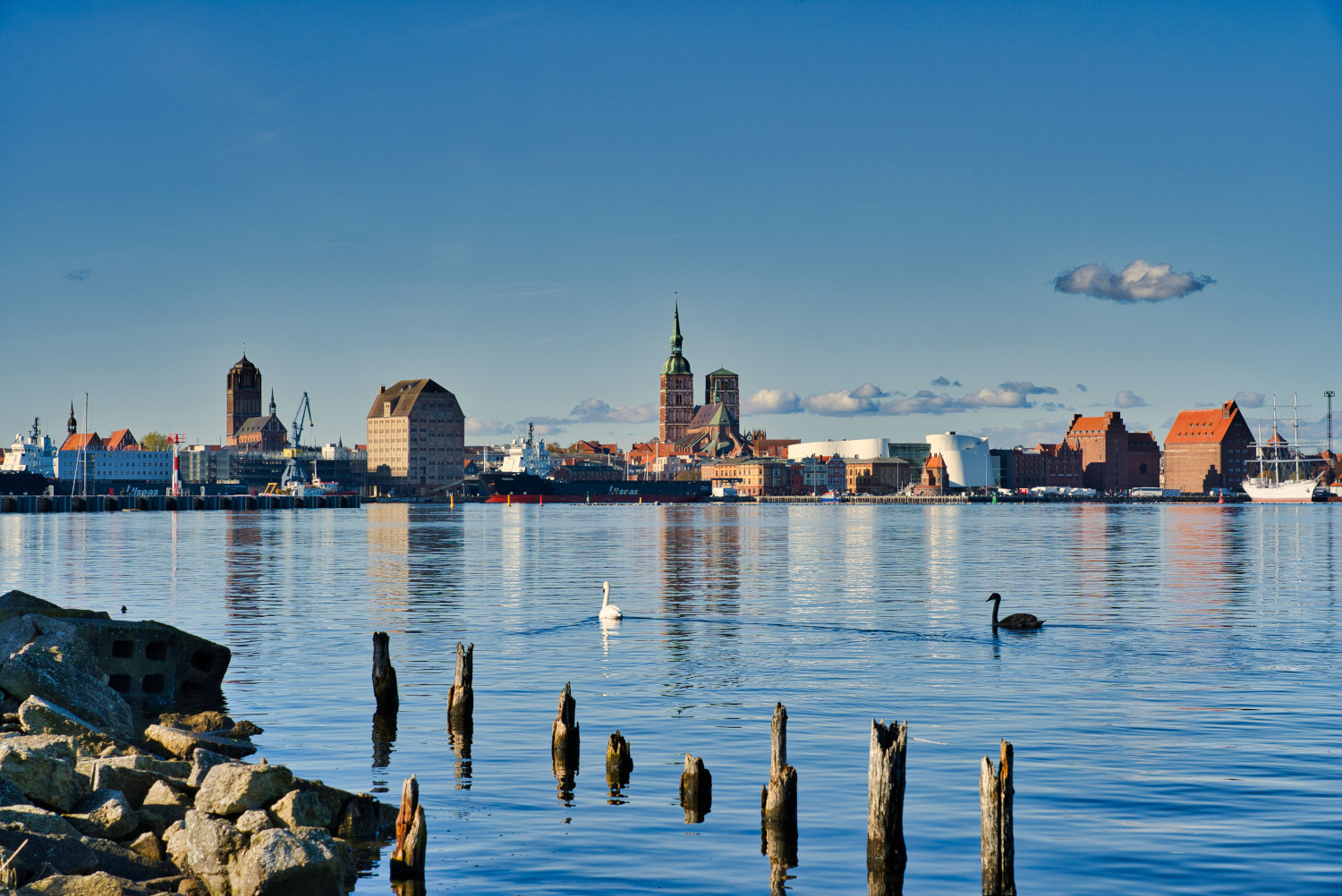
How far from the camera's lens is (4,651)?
73.4 feet

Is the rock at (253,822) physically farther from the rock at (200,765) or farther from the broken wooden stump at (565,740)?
the broken wooden stump at (565,740)

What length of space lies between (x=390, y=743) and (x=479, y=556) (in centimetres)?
5670

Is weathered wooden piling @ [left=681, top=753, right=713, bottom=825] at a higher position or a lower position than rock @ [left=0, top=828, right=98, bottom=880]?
lower

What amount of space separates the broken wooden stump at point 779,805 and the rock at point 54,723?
8.58 m

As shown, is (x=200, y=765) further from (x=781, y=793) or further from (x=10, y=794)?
(x=781, y=793)

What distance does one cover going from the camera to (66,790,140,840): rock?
1345 cm

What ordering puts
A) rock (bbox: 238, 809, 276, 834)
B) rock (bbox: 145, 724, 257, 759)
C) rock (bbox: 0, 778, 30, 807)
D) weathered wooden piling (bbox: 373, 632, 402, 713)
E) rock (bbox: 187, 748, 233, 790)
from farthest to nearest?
1. weathered wooden piling (bbox: 373, 632, 402, 713)
2. rock (bbox: 145, 724, 257, 759)
3. rock (bbox: 187, 748, 233, 790)
4. rock (bbox: 0, 778, 30, 807)
5. rock (bbox: 238, 809, 276, 834)

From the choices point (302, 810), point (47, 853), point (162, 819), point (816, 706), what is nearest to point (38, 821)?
point (47, 853)

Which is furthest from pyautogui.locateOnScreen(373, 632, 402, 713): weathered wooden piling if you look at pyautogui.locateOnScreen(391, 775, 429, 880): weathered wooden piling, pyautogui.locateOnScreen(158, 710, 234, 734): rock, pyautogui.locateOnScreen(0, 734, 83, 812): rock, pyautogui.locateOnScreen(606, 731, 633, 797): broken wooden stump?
pyautogui.locateOnScreen(391, 775, 429, 880): weathered wooden piling

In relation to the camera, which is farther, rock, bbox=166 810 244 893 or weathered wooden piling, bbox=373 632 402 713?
weathered wooden piling, bbox=373 632 402 713

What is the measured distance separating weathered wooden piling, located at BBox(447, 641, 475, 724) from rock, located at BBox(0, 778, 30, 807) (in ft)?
29.8

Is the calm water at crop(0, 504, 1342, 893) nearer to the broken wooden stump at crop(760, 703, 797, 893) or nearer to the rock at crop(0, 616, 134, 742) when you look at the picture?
the broken wooden stump at crop(760, 703, 797, 893)

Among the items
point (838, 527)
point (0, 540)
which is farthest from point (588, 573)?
point (838, 527)

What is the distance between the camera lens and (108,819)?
13.5 meters
